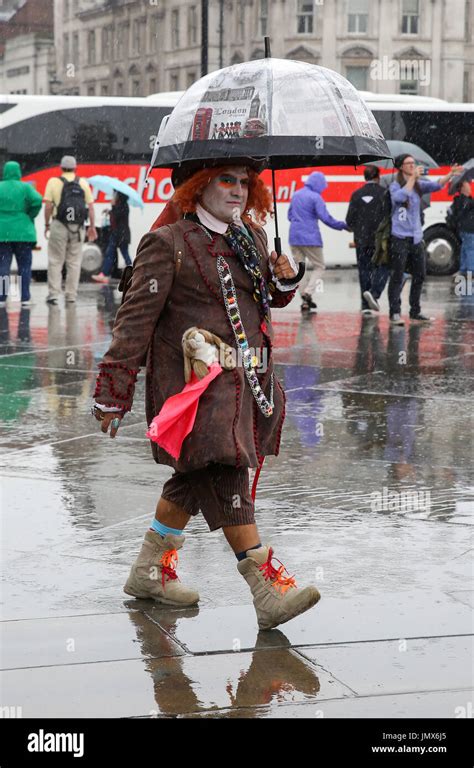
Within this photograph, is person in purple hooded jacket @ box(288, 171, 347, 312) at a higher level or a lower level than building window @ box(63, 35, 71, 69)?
lower

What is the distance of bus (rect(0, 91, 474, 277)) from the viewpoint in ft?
80.1

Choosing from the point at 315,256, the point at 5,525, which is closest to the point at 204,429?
the point at 5,525

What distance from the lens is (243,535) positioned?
16.1 feet

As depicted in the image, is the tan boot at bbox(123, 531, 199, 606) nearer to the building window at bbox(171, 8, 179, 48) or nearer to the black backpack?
the black backpack

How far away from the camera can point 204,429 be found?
4.77m

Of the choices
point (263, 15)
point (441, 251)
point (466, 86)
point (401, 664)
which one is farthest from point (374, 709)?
point (466, 86)

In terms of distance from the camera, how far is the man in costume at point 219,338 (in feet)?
15.7

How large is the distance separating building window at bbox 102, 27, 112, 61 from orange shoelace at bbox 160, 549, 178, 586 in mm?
80185

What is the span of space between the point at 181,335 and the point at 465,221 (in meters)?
15.5

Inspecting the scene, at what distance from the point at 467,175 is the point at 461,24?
48734mm

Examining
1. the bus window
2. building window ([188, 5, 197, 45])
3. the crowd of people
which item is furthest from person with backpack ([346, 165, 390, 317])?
building window ([188, 5, 197, 45])

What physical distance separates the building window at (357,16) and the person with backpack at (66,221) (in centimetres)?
5099
